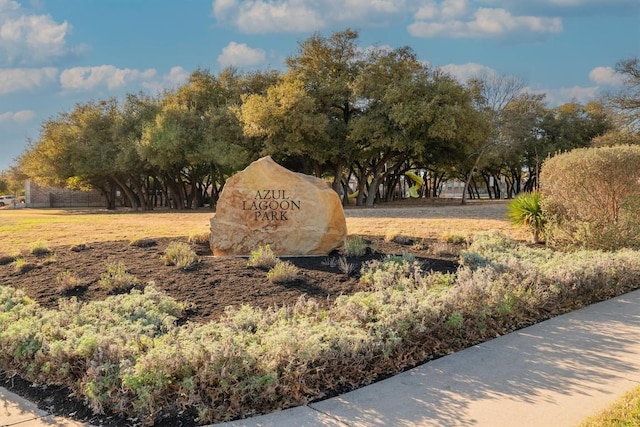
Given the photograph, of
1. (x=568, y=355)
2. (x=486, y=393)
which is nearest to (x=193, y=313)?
(x=486, y=393)

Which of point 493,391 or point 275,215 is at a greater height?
point 275,215

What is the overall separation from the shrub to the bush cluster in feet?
9.35

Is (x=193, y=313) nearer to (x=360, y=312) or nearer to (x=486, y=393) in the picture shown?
(x=360, y=312)

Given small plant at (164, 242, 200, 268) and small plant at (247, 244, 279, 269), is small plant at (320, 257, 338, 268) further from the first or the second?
small plant at (164, 242, 200, 268)

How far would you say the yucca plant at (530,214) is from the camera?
1055cm

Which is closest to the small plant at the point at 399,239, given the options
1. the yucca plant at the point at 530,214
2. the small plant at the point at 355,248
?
the small plant at the point at 355,248

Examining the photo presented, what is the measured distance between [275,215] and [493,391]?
18.1 ft

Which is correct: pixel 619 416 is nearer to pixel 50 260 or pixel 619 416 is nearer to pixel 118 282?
pixel 118 282

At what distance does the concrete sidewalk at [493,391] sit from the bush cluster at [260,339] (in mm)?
218

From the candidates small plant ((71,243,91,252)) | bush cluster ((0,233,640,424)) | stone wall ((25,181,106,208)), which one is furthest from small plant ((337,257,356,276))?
stone wall ((25,181,106,208))

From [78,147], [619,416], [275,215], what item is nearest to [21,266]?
[275,215]

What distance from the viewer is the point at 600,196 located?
29.9 ft

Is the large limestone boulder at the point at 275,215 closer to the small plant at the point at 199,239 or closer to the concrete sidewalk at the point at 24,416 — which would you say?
the small plant at the point at 199,239

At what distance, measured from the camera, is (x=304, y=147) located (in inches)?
1011
